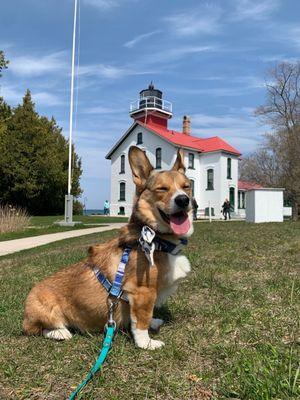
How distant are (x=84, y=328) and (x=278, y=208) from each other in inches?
756

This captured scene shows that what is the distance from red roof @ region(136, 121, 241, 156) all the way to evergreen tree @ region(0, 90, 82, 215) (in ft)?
36.8

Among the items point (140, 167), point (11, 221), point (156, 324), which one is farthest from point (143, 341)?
point (11, 221)

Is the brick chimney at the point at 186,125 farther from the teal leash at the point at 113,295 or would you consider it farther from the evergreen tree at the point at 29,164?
the teal leash at the point at 113,295

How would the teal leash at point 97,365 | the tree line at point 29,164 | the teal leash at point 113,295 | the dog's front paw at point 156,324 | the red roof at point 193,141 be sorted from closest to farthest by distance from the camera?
the teal leash at point 97,365
the teal leash at point 113,295
the dog's front paw at point 156,324
the tree line at point 29,164
the red roof at point 193,141

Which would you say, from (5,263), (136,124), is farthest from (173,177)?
(136,124)

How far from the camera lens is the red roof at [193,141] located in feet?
147

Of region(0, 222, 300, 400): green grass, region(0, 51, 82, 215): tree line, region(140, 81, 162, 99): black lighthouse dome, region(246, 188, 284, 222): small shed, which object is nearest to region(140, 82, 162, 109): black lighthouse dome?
region(140, 81, 162, 99): black lighthouse dome

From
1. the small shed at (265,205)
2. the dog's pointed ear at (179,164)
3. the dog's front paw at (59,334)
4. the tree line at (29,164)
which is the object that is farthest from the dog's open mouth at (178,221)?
the tree line at (29,164)

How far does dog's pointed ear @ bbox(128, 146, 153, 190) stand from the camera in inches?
136

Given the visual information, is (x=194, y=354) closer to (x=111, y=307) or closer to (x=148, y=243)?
(x=111, y=307)

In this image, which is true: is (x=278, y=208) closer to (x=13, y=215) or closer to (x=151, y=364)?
(x=13, y=215)

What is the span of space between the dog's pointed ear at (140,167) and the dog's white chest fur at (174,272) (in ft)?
2.22

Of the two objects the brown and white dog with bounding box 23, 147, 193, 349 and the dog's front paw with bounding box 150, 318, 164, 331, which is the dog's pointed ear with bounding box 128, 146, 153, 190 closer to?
the brown and white dog with bounding box 23, 147, 193, 349

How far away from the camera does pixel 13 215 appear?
20.5 m
